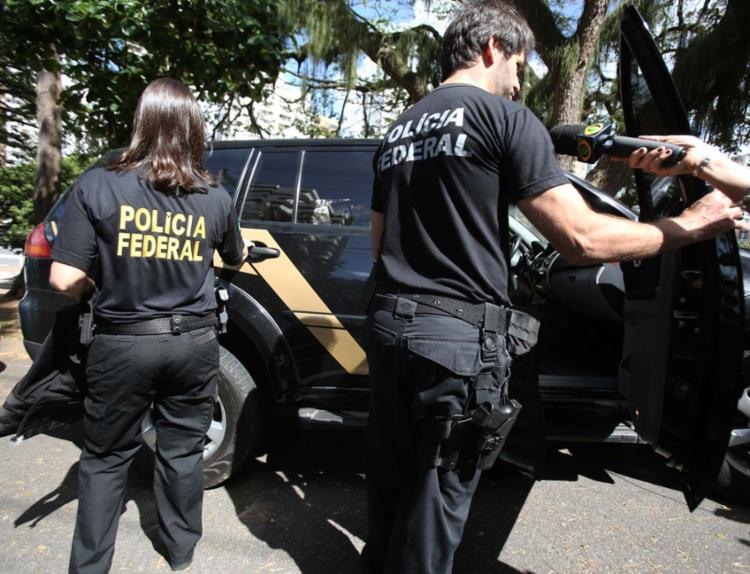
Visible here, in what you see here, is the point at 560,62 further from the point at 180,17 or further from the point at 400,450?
the point at 400,450

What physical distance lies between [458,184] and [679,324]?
93cm

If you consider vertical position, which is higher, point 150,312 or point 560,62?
point 560,62

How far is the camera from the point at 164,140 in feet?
6.13

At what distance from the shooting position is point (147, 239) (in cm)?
180

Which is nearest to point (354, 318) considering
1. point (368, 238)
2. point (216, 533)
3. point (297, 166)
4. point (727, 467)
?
point (368, 238)

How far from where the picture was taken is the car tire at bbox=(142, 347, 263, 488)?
8.28 ft

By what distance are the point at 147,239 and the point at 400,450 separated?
44.2 inches

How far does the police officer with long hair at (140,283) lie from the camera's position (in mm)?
1776

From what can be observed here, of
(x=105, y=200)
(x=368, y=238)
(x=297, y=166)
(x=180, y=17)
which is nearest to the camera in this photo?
(x=105, y=200)

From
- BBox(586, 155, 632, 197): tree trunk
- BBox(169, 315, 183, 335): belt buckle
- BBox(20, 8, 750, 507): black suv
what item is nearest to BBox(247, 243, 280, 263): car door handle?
BBox(20, 8, 750, 507): black suv

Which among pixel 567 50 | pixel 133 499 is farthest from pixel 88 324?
pixel 567 50

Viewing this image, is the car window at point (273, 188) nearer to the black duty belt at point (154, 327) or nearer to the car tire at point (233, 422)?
the car tire at point (233, 422)

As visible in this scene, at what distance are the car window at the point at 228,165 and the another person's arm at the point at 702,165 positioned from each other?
199 centimetres

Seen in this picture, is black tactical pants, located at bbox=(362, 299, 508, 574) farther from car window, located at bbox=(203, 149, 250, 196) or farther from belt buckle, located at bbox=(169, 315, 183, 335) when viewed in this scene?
car window, located at bbox=(203, 149, 250, 196)
